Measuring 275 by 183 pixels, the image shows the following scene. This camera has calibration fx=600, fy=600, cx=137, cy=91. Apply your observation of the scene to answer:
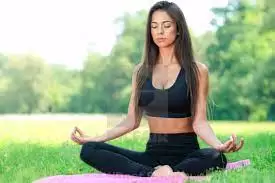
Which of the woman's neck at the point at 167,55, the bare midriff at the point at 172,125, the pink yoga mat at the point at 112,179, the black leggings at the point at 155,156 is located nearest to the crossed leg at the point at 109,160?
the black leggings at the point at 155,156

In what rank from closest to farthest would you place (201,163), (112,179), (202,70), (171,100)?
(112,179) < (201,163) < (171,100) < (202,70)

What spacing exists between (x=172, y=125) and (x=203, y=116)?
21 centimetres

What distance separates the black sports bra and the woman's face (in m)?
0.22

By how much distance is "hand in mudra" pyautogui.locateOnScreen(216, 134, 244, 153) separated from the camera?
11.5 feet

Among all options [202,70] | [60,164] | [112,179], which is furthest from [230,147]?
[60,164]

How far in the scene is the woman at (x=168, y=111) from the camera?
12.5 ft

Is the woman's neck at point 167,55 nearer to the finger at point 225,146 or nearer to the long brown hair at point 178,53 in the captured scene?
the long brown hair at point 178,53

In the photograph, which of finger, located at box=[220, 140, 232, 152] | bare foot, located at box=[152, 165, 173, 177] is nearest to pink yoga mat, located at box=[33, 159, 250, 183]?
bare foot, located at box=[152, 165, 173, 177]

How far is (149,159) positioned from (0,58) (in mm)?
19073

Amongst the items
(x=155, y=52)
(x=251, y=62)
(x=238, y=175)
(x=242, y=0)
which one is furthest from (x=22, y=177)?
(x=242, y=0)

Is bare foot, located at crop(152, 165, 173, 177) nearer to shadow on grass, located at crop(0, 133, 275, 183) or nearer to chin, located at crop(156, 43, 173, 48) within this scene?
shadow on grass, located at crop(0, 133, 275, 183)

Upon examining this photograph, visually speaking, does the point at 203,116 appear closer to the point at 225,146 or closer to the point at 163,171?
the point at 225,146

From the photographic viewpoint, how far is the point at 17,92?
2216 centimetres

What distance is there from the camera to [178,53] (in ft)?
13.0
